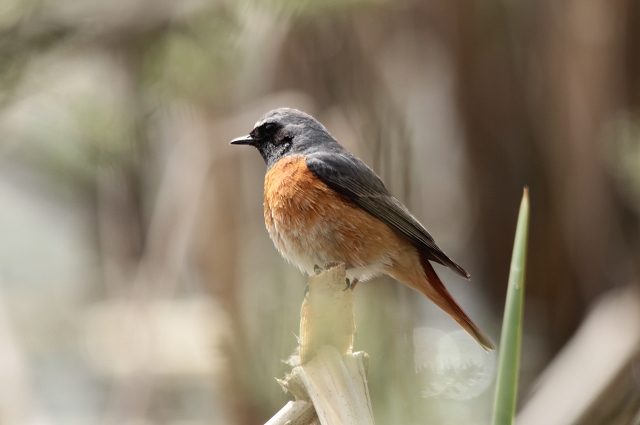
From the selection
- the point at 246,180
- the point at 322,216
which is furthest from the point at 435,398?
the point at 246,180

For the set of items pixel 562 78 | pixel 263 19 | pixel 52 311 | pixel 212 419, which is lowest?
pixel 212 419

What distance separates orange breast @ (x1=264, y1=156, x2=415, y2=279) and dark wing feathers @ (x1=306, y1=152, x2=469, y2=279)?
0.03m

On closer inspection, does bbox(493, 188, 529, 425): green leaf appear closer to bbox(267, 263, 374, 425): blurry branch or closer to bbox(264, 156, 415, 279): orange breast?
bbox(267, 263, 374, 425): blurry branch

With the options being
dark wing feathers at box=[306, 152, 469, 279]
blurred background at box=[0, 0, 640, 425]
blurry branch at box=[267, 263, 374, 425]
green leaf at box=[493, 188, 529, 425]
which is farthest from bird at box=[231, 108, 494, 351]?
green leaf at box=[493, 188, 529, 425]

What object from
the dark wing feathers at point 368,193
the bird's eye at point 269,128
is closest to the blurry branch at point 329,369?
the dark wing feathers at point 368,193

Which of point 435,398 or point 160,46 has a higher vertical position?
point 160,46

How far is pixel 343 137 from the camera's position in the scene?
3881mm

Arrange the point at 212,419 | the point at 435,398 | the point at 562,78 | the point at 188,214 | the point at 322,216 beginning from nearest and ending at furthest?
the point at 435,398 < the point at 322,216 < the point at 188,214 < the point at 562,78 < the point at 212,419

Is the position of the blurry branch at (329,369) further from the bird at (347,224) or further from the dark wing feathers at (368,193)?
the dark wing feathers at (368,193)

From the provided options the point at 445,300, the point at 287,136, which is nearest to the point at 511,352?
the point at 445,300

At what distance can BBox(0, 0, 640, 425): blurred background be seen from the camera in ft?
9.64

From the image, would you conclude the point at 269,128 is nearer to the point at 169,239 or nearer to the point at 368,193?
the point at 368,193

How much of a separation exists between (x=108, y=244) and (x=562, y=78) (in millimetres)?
3449

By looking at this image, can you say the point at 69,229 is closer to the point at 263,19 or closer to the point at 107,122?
the point at 107,122
